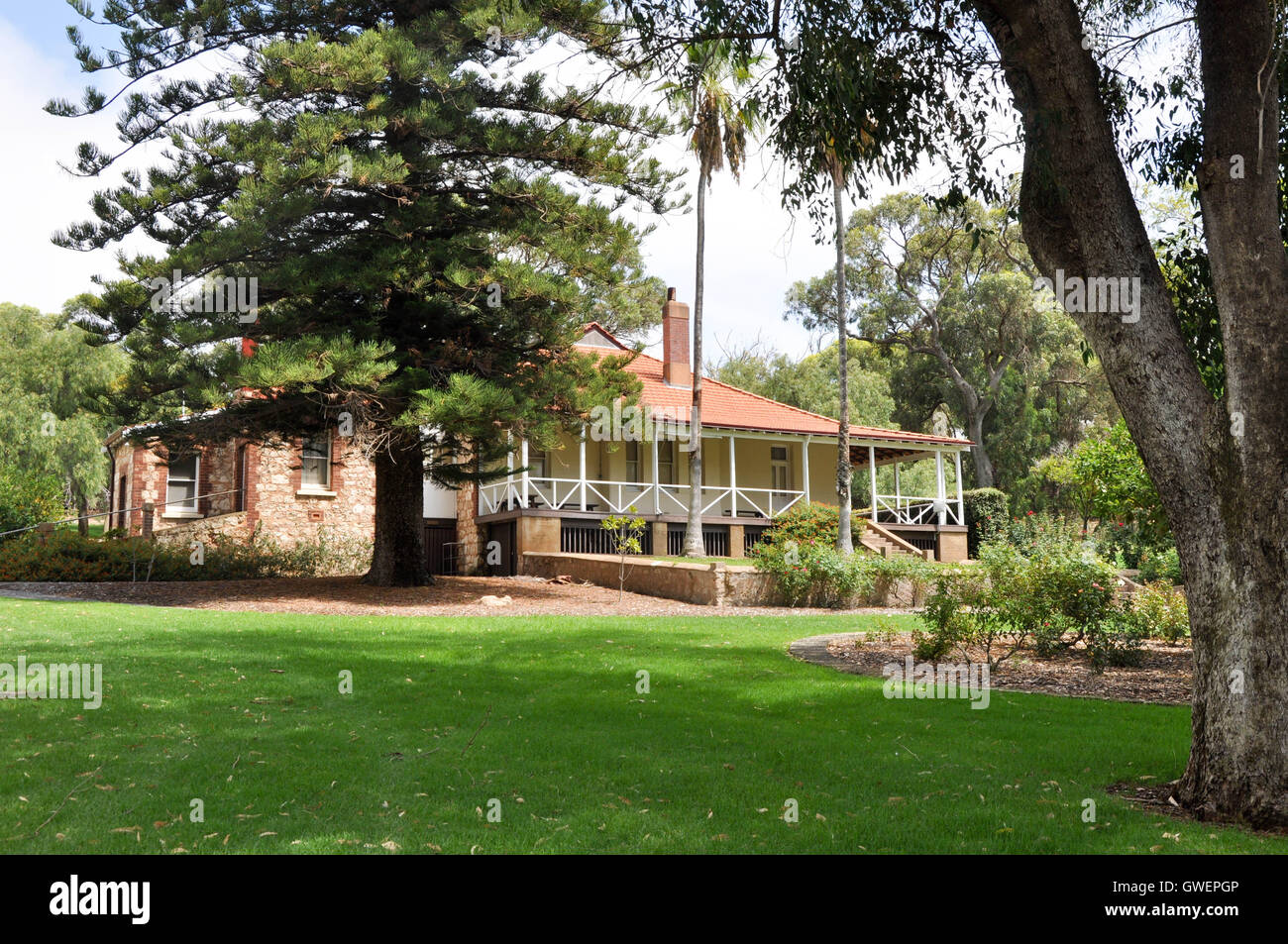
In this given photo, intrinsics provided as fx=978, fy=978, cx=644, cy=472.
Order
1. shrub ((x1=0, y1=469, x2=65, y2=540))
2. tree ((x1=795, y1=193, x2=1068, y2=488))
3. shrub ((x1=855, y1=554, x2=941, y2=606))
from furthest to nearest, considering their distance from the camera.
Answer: tree ((x1=795, y1=193, x2=1068, y2=488)) < shrub ((x1=0, y1=469, x2=65, y2=540)) < shrub ((x1=855, y1=554, x2=941, y2=606))

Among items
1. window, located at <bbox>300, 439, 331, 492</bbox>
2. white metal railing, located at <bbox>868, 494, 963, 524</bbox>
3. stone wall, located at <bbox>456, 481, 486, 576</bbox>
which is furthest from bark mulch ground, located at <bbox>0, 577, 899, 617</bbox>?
white metal railing, located at <bbox>868, 494, 963, 524</bbox>

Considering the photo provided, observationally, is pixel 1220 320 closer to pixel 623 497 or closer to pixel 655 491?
pixel 655 491

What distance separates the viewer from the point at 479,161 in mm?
16844

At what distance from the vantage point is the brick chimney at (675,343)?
28.1 meters

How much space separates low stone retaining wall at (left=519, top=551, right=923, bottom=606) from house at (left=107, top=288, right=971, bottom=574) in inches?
Answer: 94.3

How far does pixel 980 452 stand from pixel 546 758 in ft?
119

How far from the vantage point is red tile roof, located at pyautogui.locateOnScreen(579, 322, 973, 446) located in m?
26.5

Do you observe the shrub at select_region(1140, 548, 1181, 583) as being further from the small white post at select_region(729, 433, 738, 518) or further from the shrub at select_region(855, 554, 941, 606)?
the small white post at select_region(729, 433, 738, 518)

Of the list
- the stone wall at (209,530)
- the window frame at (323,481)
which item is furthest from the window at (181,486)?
the window frame at (323,481)

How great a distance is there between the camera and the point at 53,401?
35812mm

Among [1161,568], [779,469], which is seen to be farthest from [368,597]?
[1161,568]
